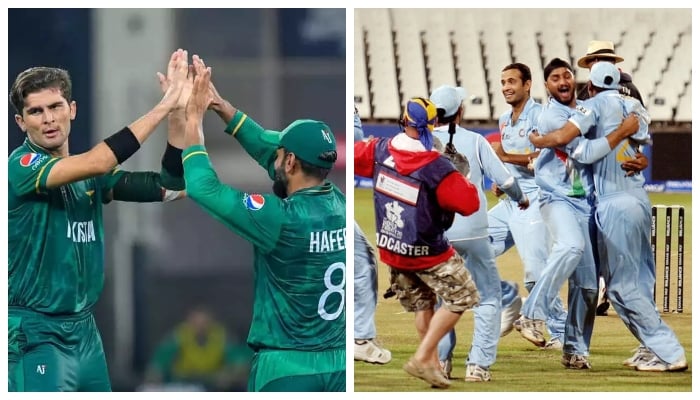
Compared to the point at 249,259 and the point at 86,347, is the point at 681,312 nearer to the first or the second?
the point at 249,259

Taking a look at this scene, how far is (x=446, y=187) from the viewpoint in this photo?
582cm

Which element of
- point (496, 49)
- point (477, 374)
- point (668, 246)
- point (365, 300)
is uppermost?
point (496, 49)

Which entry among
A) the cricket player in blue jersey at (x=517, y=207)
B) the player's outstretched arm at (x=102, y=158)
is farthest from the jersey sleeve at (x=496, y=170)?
the player's outstretched arm at (x=102, y=158)

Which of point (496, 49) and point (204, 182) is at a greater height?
point (496, 49)

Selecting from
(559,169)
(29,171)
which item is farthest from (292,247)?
(559,169)

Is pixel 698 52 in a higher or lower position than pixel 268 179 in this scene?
higher

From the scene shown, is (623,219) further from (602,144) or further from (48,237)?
(48,237)

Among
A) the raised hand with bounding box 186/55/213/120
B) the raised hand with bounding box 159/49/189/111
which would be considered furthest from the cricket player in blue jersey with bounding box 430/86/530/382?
the raised hand with bounding box 159/49/189/111

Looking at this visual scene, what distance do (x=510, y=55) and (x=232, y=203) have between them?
1.56m

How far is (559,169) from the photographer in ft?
20.1

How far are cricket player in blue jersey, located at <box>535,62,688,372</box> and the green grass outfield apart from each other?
54mm

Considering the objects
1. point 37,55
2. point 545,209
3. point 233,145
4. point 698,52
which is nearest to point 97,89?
point 37,55

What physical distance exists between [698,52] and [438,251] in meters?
1.62

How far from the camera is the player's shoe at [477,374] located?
6062mm
